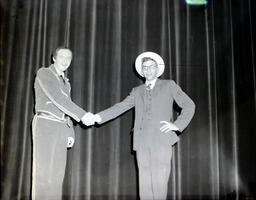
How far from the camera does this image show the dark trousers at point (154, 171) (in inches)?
111

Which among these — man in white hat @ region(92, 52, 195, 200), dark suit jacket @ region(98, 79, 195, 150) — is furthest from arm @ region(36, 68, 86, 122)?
dark suit jacket @ region(98, 79, 195, 150)

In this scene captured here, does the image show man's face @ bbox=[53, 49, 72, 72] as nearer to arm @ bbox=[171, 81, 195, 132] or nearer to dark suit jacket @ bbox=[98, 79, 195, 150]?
dark suit jacket @ bbox=[98, 79, 195, 150]

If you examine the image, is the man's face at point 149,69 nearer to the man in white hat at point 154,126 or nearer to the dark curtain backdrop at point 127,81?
the man in white hat at point 154,126

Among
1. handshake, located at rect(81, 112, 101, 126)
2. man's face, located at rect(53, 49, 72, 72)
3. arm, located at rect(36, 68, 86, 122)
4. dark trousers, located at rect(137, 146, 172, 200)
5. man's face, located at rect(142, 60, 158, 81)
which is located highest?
man's face, located at rect(53, 49, 72, 72)

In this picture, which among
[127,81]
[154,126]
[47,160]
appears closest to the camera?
[47,160]

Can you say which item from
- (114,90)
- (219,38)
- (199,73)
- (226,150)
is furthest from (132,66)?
(226,150)

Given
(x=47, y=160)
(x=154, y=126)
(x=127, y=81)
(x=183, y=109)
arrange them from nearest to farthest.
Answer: (x=47, y=160) → (x=154, y=126) → (x=183, y=109) → (x=127, y=81)

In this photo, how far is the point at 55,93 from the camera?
2965mm

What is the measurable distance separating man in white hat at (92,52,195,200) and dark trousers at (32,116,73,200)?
0.47 metres

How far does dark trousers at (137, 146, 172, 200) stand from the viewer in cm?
282

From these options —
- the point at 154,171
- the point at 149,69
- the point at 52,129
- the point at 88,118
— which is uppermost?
the point at 149,69

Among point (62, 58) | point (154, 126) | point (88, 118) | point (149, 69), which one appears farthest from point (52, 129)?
point (149, 69)

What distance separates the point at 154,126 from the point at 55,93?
31.5 inches

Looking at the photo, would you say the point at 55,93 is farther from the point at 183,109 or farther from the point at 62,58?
the point at 183,109
